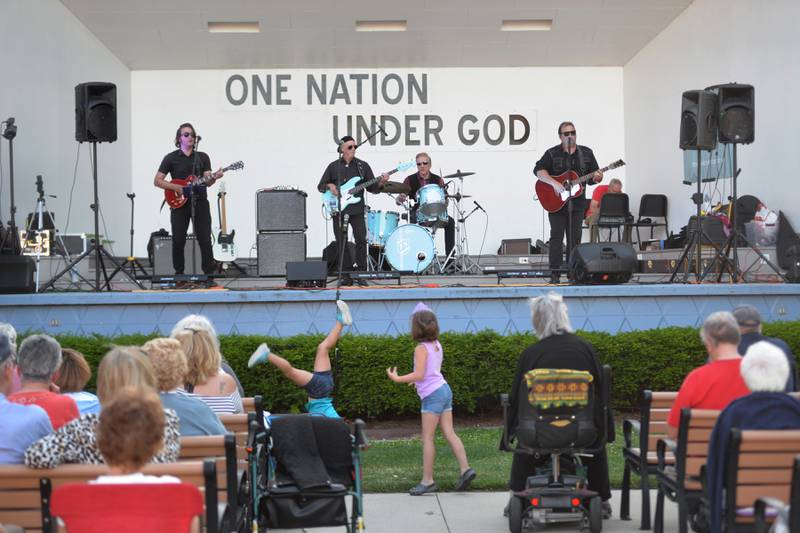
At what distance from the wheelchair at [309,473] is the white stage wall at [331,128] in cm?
1309

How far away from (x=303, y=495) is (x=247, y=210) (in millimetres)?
13686

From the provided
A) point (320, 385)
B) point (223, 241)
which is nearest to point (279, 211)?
point (223, 241)

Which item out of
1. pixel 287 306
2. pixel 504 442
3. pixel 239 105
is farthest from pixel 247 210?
pixel 504 442

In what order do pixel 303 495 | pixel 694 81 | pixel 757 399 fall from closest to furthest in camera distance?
pixel 757 399
pixel 303 495
pixel 694 81

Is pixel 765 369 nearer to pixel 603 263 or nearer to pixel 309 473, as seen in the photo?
pixel 309 473

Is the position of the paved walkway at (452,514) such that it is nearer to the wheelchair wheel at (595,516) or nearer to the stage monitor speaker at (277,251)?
the wheelchair wheel at (595,516)

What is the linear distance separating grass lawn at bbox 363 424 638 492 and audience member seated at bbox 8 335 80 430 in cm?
289

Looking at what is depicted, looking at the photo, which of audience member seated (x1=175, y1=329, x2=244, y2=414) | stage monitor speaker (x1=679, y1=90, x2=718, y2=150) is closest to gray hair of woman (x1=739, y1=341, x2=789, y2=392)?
audience member seated (x1=175, y1=329, x2=244, y2=414)

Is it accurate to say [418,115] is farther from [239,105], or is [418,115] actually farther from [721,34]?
[721,34]

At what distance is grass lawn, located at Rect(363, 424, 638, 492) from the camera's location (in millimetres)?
6918

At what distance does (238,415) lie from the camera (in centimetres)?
505

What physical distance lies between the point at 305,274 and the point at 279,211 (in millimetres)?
2306

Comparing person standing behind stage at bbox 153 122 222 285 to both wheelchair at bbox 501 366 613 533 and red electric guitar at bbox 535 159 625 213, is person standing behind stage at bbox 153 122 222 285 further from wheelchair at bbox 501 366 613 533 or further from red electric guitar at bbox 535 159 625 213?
wheelchair at bbox 501 366 613 533

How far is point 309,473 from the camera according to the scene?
4797 millimetres
